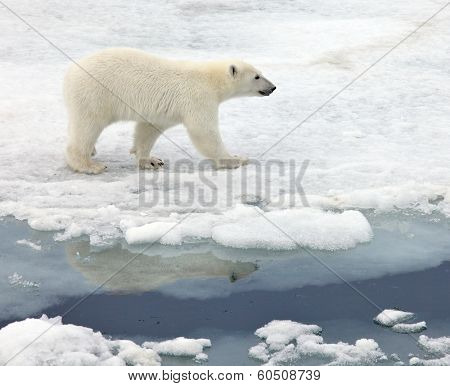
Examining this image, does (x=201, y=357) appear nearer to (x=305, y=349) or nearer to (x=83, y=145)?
(x=305, y=349)

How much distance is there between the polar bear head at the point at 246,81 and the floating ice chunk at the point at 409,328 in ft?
10.9

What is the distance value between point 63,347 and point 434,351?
6.59 feet

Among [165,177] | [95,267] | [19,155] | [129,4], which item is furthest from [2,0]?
[95,267]

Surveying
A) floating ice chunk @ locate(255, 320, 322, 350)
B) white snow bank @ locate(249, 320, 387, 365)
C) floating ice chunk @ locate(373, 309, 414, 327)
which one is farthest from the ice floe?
floating ice chunk @ locate(255, 320, 322, 350)

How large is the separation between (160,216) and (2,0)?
820cm

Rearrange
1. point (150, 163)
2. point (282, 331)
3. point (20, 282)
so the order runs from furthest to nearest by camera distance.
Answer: point (150, 163), point (20, 282), point (282, 331)

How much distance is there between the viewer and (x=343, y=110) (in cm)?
855

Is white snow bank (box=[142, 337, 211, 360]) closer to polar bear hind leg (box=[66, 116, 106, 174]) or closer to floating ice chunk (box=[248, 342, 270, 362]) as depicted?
floating ice chunk (box=[248, 342, 270, 362])

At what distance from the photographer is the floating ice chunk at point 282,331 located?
4.23 m

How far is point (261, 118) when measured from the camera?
830cm

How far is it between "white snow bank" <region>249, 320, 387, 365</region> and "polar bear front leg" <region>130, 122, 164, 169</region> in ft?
9.77

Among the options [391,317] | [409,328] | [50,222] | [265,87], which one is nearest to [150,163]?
[265,87]

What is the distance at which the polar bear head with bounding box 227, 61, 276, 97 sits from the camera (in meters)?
7.04

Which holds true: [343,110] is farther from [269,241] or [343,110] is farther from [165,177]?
[269,241]
